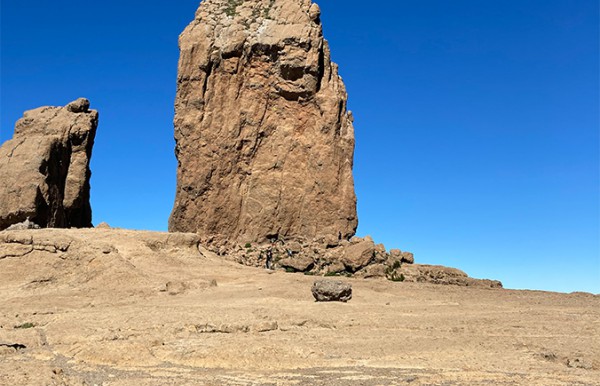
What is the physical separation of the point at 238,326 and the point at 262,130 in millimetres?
20139

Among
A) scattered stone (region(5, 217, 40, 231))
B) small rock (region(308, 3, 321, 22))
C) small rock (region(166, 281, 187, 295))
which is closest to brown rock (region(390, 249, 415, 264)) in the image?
small rock (region(166, 281, 187, 295))

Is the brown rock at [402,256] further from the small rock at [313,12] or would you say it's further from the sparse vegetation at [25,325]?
the sparse vegetation at [25,325]

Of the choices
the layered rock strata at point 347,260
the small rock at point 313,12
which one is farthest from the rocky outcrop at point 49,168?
the small rock at point 313,12

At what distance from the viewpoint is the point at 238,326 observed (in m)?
13.2

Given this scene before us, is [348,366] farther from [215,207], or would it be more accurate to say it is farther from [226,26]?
[226,26]

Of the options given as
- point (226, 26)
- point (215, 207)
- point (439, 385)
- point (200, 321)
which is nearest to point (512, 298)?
point (200, 321)

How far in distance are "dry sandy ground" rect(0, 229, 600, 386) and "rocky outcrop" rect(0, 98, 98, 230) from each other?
6982 mm

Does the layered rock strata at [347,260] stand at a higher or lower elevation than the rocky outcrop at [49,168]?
lower

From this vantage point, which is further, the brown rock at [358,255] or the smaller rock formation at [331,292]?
the brown rock at [358,255]

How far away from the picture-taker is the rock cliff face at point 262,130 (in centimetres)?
3127

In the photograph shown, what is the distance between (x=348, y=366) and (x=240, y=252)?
825 inches

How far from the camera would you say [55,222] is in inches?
1252

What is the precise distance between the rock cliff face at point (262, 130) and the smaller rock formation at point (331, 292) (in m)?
12.4

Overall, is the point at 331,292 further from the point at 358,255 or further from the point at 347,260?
the point at 347,260
